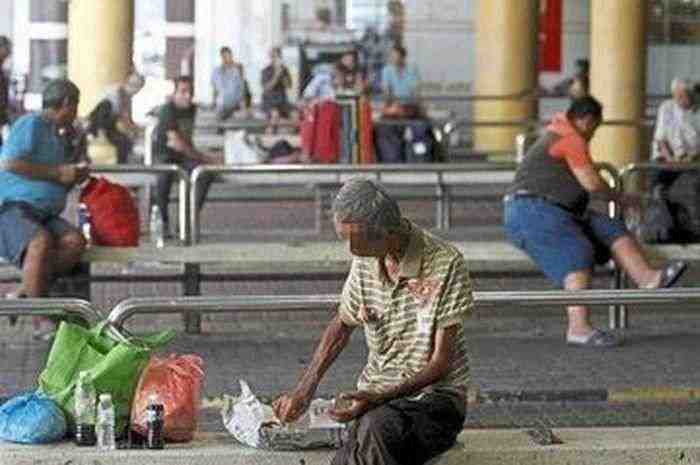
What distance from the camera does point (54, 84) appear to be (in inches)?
477

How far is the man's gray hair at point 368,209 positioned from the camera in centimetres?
731

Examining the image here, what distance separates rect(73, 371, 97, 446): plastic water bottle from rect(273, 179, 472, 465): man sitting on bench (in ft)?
2.18

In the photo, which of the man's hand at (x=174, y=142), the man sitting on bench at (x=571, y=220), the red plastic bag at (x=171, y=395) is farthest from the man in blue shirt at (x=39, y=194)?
the man's hand at (x=174, y=142)

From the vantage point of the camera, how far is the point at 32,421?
777 cm

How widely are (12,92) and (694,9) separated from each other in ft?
38.6

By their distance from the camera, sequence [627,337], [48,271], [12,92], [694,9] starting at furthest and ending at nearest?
[694,9]
[12,92]
[627,337]
[48,271]

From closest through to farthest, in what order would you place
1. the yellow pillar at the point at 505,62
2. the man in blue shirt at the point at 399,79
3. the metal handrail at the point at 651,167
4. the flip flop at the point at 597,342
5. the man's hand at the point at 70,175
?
1. the man's hand at the point at 70,175
2. the flip flop at the point at 597,342
3. the metal handrail at the point at 651,167
4. the yellow pillar at the point at 505,62
5. the man in blue shirt at the point at 399,79

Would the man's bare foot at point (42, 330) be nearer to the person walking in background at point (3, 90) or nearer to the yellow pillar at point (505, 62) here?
the person walking in background at point (3, 90)

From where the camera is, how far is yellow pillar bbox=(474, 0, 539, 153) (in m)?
28.5

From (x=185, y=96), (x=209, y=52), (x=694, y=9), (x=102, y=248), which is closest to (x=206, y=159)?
(x=185, y=96)

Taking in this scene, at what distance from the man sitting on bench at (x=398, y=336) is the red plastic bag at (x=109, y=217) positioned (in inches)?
193

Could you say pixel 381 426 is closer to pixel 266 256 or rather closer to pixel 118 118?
pixel 266 256

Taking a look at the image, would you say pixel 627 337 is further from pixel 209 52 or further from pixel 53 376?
pixel 209 52

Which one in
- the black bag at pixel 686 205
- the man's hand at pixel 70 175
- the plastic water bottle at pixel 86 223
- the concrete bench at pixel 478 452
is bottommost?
the concrete bench at pixel 478 452
